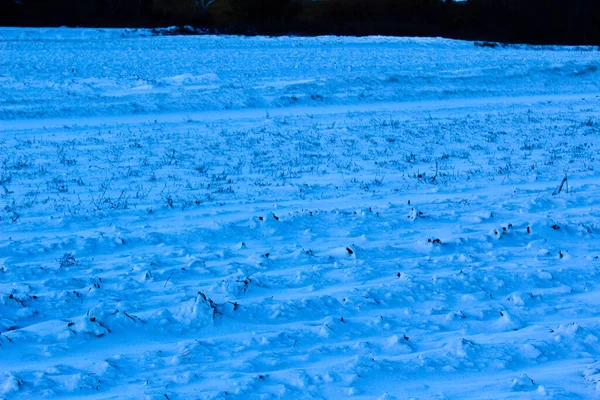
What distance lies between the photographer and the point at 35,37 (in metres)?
34.5

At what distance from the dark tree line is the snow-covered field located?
3136cm

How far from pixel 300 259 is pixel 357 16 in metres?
54.2

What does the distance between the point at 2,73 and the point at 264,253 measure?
20281 mm

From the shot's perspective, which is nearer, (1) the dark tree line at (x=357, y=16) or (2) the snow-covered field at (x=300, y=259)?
(2) the snow-covered field at (x=300, y=259)

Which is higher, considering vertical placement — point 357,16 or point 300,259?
point 357,16

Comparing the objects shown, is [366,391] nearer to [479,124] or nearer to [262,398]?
[262,398]

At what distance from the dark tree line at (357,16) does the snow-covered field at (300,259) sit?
31.4m

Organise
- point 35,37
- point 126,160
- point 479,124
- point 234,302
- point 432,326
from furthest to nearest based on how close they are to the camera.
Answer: point 35,37 → point 479,124 → point 126,160 → point 234,302 → point 432,326

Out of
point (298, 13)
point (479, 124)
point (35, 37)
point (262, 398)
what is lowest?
point (262, 398)

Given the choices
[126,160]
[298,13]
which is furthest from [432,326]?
[298,13]

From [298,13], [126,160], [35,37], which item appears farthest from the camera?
[298,13]

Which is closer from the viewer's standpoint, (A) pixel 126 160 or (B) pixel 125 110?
(A) pixel 126 160

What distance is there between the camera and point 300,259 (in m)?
6.19

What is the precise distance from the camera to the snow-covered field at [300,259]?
13.7 ft
